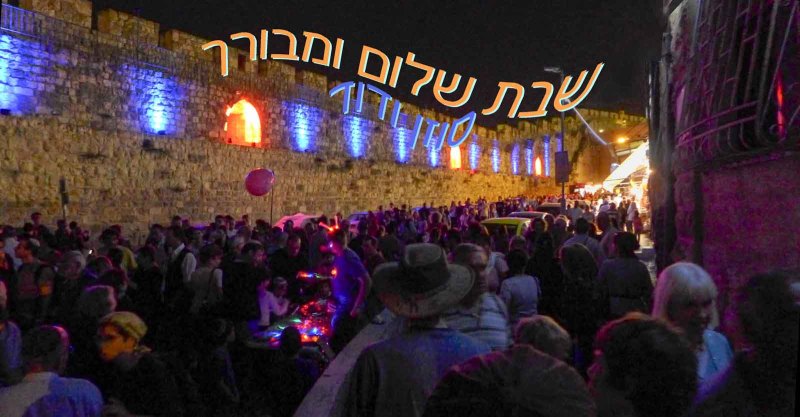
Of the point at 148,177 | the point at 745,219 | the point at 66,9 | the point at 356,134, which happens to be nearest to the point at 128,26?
the point at 66,9

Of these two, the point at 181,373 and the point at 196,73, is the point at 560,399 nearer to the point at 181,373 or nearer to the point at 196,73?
the point at 181,373

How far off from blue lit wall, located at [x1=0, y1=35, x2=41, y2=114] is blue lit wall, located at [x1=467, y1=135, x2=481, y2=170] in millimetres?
23819

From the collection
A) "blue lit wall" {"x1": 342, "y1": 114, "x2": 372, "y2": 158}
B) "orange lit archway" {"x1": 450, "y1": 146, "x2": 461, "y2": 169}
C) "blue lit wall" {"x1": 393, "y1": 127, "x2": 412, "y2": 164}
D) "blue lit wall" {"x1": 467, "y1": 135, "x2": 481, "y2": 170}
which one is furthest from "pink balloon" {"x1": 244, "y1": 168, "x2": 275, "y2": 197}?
"blue lit wall" {"x1": 467, "y1": 135, "x2": 481, "y2": 170}

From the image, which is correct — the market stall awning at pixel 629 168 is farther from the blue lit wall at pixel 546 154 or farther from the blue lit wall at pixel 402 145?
the blue lit wall at pixel 546 154

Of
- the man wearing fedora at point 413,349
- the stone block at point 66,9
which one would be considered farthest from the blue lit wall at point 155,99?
the man wearing fedora at point 413,349

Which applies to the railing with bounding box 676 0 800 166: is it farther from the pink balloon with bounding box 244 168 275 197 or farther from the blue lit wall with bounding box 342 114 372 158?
the blue lit wall with bounding box 342 114 372 158

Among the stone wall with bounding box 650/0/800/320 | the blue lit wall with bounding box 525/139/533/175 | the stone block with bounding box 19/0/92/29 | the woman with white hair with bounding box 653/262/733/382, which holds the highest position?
the stone block with bounding box 19/0/92/29

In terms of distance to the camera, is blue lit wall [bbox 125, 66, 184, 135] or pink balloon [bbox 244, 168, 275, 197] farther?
blue lit wall [bbox 125, 66, 184, 135]

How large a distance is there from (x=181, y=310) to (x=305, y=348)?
1.37 m

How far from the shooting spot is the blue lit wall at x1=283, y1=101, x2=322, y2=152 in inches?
837

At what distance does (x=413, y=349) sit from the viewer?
2.08 m

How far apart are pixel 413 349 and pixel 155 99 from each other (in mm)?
16014

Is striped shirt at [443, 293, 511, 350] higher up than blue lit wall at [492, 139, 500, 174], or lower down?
lower down

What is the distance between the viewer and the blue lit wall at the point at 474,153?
111ft
